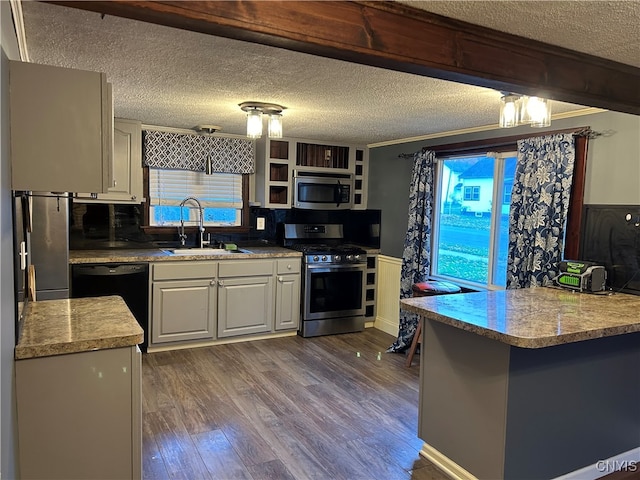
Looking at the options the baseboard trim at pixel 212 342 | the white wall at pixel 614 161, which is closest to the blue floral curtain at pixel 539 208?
the white wall at pixel 614 161

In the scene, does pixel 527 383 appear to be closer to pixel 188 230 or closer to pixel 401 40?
pixel 401 40

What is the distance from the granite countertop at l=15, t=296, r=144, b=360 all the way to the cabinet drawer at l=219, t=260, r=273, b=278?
2.01 m

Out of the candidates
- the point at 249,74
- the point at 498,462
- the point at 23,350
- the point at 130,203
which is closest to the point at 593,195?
the point at 498,462

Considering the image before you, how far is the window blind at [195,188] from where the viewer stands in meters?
4.65

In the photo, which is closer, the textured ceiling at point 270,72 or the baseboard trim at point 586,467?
the textured ceiling at point 270,72

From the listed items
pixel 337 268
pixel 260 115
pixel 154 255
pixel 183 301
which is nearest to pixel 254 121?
pixel 260 115

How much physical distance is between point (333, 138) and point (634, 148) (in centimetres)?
276

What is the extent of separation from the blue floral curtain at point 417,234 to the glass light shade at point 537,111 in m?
1.83

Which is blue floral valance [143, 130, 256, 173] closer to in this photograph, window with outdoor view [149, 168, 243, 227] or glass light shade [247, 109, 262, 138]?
window with outdoor view [149, 168, 243, 227]

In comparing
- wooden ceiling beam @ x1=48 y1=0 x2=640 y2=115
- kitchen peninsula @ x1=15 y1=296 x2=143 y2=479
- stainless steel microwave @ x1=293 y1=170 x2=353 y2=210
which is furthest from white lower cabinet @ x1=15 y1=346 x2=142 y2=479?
stainless steel microwave @ x1=293 y1=170 x2=353 y2=210

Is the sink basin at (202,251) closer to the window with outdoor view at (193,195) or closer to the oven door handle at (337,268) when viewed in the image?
the window with outdoor view at (193,195)

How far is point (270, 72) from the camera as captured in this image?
240 cm

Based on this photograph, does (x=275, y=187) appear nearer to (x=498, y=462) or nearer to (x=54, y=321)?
(x=54, y=321)

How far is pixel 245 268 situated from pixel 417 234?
1.68 meters
